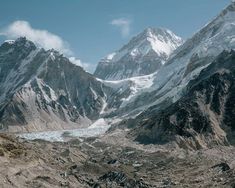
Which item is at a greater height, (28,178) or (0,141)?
(0,141)

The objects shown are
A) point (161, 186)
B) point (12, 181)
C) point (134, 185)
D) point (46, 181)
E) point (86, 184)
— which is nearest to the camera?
point (12, 181)

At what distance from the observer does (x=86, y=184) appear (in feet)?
544

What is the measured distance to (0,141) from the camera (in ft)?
517

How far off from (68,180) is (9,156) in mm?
16624

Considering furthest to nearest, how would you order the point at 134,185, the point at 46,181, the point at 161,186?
the point at 161,186
the point at 134,185
the point at 46,181

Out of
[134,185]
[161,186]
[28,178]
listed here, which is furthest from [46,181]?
[161,186]

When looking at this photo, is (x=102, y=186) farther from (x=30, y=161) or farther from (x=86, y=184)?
(x=30, y=161)

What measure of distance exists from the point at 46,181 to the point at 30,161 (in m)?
13.4

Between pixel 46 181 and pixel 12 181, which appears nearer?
pixel 12 181

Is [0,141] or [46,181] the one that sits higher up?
[0,141]

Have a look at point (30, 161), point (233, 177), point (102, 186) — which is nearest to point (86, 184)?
point (102, 186)

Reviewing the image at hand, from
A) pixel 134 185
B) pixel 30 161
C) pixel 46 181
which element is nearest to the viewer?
pixel 46 181

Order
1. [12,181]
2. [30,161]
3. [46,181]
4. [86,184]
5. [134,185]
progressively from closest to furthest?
[12,181] < [46,181] < [30,161] < [86,184] < [134,185]

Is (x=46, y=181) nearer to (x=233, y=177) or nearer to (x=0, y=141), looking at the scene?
(x=0, y=141)
